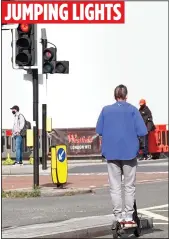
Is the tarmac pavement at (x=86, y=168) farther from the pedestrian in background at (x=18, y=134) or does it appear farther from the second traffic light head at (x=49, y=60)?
the second traffic light head at (x=49, y=60)

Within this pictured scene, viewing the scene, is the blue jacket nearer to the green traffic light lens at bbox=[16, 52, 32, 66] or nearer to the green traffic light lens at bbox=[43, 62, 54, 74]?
the green traffic light lens at bbox=[16, 52, 32, 66]

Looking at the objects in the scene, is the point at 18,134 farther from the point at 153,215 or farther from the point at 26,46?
the point at 153,215

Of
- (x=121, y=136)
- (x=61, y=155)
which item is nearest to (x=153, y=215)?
(x=121, y=136)

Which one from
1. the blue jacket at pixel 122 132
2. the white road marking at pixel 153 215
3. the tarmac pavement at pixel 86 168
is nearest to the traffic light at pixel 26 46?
the white road marking at pixel 153 215

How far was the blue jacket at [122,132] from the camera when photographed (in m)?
8.82

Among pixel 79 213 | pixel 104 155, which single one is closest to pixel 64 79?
pixel 79 213

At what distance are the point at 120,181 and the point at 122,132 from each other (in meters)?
0.69

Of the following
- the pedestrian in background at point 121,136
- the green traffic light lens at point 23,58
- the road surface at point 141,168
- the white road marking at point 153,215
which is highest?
the green traffic light lens at point 23,58

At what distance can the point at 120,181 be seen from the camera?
30.0ft

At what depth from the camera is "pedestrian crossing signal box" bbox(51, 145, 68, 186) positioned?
14.8m

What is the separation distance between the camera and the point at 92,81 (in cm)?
3102

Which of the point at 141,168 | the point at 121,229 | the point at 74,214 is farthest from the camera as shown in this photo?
the point at 141,168

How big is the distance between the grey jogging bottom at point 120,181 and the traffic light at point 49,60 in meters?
7.53

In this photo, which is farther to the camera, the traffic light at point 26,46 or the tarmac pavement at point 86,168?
the tarmac pavement at point 86,168
